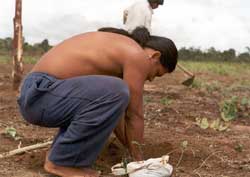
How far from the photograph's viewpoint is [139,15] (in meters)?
7.59

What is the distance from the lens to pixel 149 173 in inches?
137

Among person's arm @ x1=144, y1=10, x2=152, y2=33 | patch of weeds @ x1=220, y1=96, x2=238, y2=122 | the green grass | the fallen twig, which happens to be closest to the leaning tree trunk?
person's arm @ x1=144, y1=10, x2=152, y2=33

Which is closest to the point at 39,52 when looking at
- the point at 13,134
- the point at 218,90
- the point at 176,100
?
the point at 218,90

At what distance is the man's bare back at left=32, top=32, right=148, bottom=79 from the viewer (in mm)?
3457

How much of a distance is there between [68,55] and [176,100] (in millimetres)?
4805

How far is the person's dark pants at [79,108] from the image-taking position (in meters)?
3.40

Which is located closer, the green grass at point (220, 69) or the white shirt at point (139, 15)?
the white shirt at point (139, 15)

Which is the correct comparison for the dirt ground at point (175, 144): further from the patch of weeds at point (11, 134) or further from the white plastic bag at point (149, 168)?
the white plastic bag at point (149, 168)

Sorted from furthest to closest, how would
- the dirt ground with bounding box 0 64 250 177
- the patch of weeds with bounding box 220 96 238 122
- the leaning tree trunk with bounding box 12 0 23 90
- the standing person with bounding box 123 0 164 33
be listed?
the leaning tree trunk with bounding box 12 0 23 90 → the standing person with bounding box 123 0 164 33 → the patch of weeds with bounding box 220 96 238 122 → the dirt ground with bounding box 0 64 250 177

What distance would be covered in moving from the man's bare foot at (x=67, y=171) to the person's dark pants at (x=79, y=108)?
0.03m

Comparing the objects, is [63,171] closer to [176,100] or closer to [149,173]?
[149,173]

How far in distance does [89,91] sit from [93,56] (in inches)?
8.5

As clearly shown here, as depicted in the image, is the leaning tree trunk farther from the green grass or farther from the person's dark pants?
the green grass

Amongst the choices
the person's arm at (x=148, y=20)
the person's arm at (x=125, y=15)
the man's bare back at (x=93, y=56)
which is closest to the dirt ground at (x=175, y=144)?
the man's bare back at (x=93, y=56)
